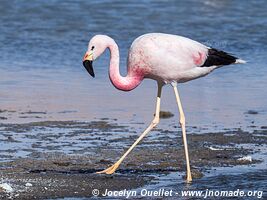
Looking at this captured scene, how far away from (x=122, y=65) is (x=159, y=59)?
5884 millimetres

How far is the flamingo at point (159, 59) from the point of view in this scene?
31.9ft

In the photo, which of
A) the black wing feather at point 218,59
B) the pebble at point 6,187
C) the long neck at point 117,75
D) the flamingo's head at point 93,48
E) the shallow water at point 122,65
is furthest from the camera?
the shallow water at point 122,65

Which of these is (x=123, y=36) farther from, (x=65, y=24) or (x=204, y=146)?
(x=204, y=146)

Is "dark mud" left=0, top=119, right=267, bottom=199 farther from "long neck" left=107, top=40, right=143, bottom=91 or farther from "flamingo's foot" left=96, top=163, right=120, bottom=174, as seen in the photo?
"long neck" left=107, top=40, right=143, bottom=91

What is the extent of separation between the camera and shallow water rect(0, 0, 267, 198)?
12.2 meters

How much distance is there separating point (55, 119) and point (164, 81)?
2317 millimetres

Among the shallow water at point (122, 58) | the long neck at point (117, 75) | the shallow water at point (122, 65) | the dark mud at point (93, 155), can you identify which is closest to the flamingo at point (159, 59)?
the long neck at point (117, 75)

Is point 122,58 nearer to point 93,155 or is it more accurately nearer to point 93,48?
point 93,155

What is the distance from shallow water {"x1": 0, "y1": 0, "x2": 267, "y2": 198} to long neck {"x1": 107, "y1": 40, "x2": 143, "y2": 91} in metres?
0.96

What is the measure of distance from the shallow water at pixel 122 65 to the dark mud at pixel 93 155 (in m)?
0.21

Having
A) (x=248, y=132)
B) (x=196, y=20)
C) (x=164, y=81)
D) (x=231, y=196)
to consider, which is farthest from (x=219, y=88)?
(x=196, y=20)

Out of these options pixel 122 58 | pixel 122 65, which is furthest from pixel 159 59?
pixel 122 58

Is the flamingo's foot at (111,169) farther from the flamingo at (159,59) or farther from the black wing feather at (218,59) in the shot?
the black wing feather at (218,59)

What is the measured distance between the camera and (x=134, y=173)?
31.1ft
